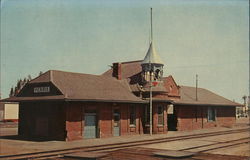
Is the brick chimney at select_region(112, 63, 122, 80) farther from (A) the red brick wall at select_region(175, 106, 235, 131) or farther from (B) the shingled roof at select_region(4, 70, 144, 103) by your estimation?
(A) the red brick wall at select_region(175, 106, 235, 131)

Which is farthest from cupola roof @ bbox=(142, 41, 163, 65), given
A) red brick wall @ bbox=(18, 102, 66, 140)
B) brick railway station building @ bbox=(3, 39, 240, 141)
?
red brick wall @ bbox=(18, 102, 66, 140)

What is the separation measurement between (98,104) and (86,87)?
1.93 metres

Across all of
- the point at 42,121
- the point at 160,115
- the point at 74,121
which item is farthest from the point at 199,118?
the point at 42,121

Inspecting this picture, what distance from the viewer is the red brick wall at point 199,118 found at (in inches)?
1432

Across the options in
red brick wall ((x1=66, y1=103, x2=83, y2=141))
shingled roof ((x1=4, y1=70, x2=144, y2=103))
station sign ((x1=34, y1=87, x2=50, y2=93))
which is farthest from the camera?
station sign ((x1=34, y1=87, x2=50, y2=93))

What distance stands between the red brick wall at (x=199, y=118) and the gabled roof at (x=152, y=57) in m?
6.15

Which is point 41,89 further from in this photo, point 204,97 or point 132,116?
point 204,97

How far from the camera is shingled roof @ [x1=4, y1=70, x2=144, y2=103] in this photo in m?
24.4

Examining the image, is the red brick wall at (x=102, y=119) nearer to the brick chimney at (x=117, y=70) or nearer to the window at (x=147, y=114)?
the window at (x=147, y=114)

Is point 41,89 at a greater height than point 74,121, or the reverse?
point 41,89

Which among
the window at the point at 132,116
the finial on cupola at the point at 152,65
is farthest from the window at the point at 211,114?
the window at the point at 132,116

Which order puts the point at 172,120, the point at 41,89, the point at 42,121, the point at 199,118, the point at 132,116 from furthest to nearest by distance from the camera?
the point at 199,118
the point at 172,120
the point at 132,116
the point at 41,89
the point at 42,121

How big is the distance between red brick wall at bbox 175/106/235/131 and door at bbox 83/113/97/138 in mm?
13054

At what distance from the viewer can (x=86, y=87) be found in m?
26.7
